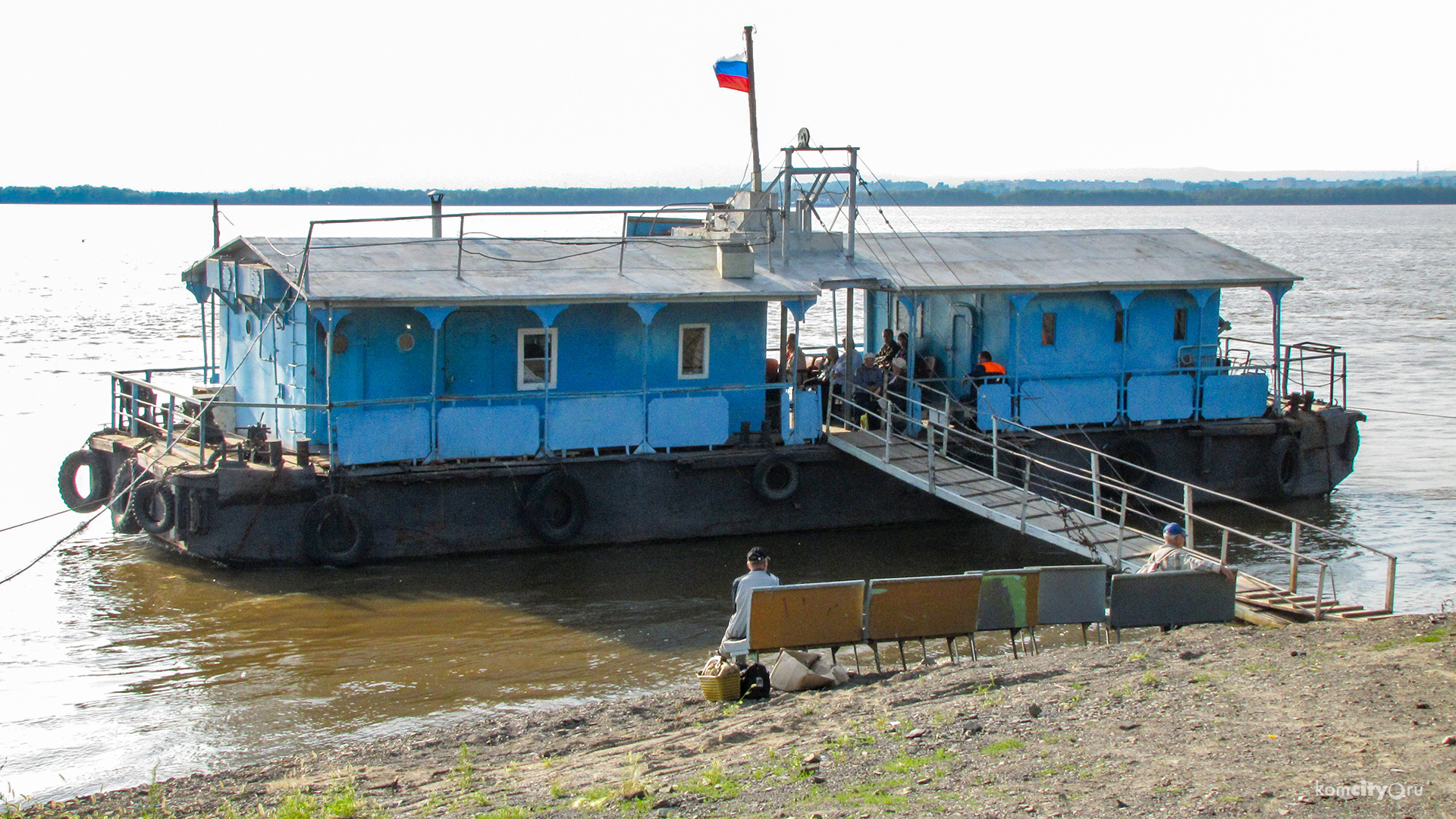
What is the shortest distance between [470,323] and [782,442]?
16.3 feet

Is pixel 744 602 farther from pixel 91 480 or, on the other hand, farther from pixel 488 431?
pixel 91 480

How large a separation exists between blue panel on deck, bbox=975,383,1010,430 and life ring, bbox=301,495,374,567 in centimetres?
963

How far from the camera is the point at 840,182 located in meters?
22.2

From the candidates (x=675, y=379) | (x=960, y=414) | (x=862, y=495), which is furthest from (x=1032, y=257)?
(x=675, y=379)

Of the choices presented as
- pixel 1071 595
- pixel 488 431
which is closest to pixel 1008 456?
pixel 1071 595

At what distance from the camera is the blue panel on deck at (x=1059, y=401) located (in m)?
21.8

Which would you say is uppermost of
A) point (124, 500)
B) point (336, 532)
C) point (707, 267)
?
point (707, 267)

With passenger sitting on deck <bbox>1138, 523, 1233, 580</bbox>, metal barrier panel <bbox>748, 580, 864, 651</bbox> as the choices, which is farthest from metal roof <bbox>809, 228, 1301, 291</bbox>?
metal barrier panel <bbox>748, 580, 864, 651</bbox>

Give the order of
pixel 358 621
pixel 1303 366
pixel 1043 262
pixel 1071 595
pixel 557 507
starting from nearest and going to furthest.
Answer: pixel 1071 595 < pixel 358 621 < pixel 557 507 < pixel 1043 262 < pixel 1303 366

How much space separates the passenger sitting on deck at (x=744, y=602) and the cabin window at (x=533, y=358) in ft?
25.1

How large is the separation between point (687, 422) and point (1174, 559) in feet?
25.9

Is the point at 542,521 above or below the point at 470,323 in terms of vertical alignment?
below

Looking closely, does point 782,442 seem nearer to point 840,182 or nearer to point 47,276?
point 840,182

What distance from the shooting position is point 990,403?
2156 centimetres
